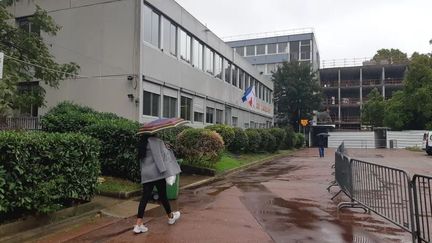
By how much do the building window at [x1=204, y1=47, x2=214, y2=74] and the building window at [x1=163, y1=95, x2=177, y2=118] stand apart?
5771 mm

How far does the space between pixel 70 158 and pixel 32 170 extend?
97 centimetres

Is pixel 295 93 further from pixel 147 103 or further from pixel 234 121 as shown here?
pixel 147 103

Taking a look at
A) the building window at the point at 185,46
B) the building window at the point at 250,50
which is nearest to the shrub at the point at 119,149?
the building window at the point at 185,46

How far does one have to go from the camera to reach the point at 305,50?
68875 millimetres

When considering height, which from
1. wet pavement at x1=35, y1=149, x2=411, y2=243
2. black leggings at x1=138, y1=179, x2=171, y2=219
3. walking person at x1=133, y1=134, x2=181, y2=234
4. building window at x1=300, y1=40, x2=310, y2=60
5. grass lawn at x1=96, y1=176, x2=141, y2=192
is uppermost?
building window at x1=300, y1=40, x2=310, y2=60

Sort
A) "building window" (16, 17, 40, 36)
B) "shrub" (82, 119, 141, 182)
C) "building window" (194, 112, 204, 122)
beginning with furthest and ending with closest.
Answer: "building window" (194, 112, 204, 122), "building window" (16, 17, 40, 36), "shrub" (82, 119, 141, 182)

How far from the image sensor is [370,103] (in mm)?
57281

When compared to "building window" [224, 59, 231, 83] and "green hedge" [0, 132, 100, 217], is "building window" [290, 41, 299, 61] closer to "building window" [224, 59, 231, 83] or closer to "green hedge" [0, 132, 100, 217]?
"building window" [224, 59, 231, 83]

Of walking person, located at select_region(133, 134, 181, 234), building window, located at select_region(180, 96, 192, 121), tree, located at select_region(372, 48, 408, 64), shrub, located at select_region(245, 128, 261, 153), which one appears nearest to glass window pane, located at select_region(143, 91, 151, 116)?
building window, located at select_region(180, 96, 192, 121)

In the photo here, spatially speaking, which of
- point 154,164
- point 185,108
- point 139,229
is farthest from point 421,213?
point 185,108

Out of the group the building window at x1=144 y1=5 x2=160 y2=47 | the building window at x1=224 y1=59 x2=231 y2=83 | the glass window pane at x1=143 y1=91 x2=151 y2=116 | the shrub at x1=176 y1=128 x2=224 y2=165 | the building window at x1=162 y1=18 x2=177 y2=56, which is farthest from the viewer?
the building window at x1=224 y1=59 x2=231 y2=83

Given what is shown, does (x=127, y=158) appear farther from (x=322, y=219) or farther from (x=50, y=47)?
(x=50, y=47)

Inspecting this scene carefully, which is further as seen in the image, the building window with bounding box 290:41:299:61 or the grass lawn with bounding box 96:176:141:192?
the building window with bounding box 290:41:299:61

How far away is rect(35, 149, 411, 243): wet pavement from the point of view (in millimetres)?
6484
